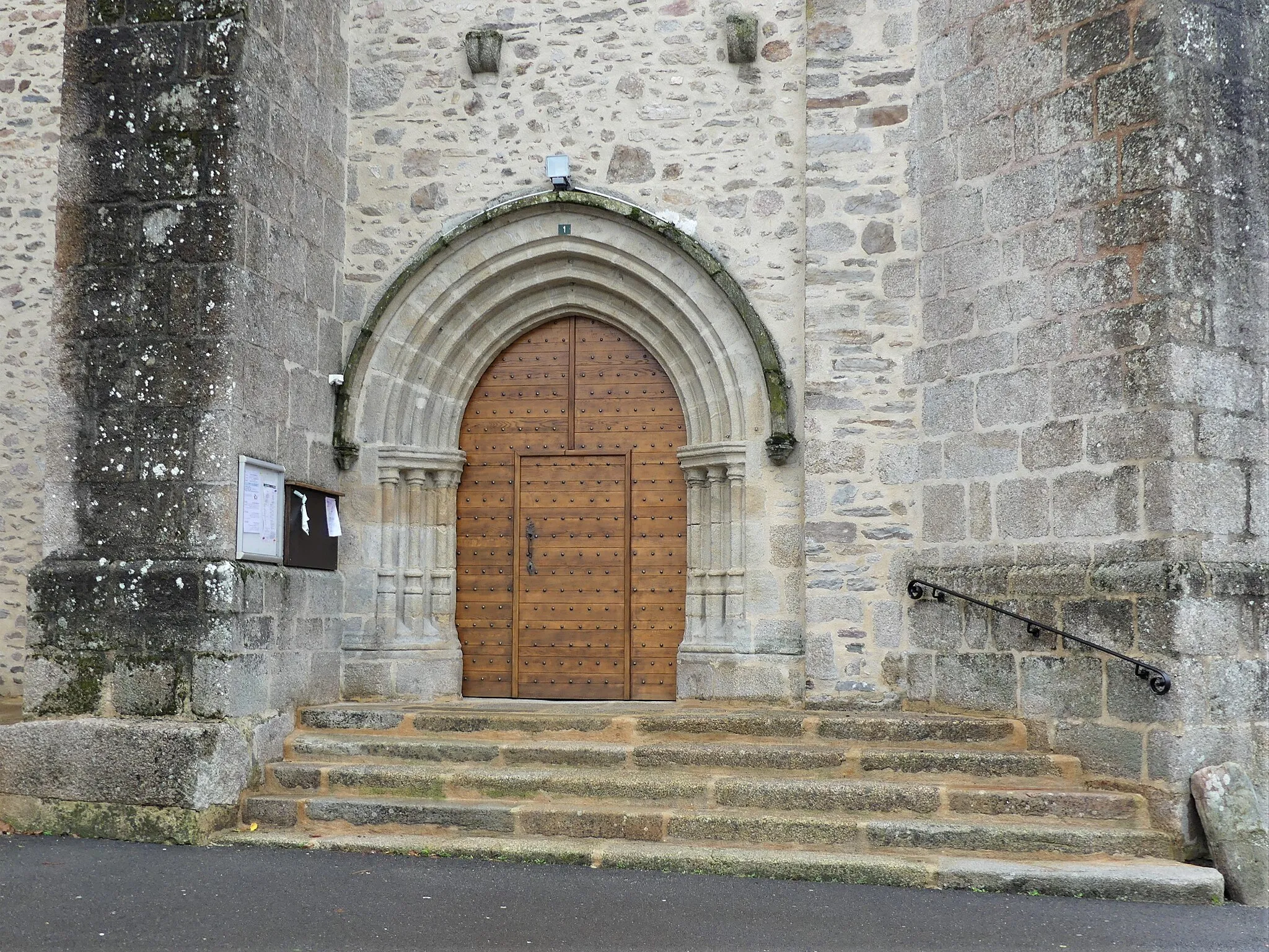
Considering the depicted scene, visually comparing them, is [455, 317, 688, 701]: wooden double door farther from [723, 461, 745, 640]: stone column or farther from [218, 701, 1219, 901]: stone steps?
[218, 701, 1219, 901]: stone steps

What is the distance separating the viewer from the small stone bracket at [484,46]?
753 centimetres

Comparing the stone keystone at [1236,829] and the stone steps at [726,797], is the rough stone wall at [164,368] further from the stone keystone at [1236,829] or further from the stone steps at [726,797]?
the stone keystone at [1236,829]

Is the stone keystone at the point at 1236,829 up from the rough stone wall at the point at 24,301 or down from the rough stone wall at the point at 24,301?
down

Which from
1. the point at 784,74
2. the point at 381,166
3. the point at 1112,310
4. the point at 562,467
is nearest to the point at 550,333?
the point at 562,467

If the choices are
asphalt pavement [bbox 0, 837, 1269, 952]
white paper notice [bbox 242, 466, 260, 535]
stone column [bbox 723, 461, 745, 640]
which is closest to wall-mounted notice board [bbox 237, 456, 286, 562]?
white paper notice [bbox 242, 466, 260, 535]

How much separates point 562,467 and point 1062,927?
4.07m

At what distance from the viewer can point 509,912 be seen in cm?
468

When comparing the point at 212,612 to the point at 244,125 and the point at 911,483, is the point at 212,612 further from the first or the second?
the point at 911,483

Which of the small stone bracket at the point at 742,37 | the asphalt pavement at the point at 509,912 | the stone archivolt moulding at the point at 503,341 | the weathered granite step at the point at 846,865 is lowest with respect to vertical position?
the asphalt pavement at the point at 509,912

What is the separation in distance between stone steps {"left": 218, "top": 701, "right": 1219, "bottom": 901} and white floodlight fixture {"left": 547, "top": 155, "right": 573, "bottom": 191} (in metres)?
2.93

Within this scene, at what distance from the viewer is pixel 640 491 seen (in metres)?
7.75

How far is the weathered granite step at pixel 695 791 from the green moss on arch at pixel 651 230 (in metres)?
1.94

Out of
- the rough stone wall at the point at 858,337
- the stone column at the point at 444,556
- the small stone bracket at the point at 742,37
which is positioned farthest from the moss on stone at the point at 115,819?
the small stone bracket at the point at 742,37

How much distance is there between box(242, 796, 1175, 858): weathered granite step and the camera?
5426 mm
